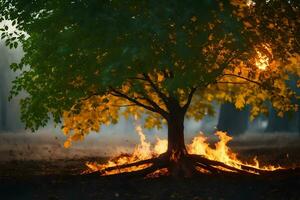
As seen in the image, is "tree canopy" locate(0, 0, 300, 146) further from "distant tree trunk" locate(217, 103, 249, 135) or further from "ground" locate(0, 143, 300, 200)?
"distant tree trunk" locate(217, 103, 249, 135)

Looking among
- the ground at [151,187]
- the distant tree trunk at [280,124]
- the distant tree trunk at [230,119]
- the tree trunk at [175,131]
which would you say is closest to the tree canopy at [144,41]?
the tree trunk at [175,131]

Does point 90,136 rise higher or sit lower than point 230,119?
lower

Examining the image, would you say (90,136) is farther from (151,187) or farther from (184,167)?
(151,187)

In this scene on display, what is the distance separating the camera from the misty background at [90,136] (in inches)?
1031

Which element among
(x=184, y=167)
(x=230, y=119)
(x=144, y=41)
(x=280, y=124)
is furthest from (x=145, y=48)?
(x=280, y=124)

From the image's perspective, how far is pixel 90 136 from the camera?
48.2 m

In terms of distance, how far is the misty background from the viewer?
85.9 ft

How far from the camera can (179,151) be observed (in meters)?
15.3

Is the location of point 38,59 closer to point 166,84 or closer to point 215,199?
point 166,84

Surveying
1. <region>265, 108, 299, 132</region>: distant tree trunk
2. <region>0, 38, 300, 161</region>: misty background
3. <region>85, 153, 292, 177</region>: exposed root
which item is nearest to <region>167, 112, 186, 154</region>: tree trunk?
<region>85, 153, 292, 177</region>: exposed root

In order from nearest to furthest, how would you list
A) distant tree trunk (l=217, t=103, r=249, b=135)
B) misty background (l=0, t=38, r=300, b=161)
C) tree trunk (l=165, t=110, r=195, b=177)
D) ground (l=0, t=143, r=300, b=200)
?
ground (l=0, t=143, r=300, b=200), tree trunk (l=165, t=110, r=195, b=177), misty background (l=0, t=38, r=300, b=161), distant tree trunk (l=217, t=103, r=249, b=135)

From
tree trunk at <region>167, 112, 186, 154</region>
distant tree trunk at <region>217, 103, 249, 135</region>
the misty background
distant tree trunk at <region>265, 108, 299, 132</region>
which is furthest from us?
distant tree trunk at <region>265, 108, 299, 132</region>

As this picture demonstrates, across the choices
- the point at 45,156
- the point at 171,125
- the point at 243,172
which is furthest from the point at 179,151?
the point at 45,156

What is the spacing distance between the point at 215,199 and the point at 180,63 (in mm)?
3423
